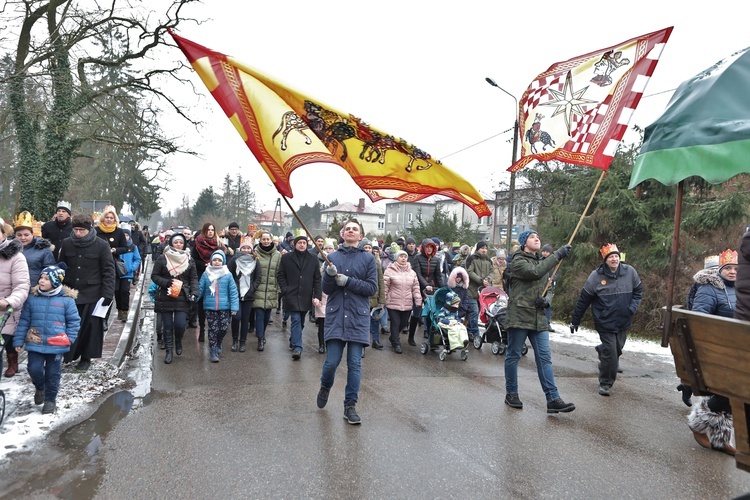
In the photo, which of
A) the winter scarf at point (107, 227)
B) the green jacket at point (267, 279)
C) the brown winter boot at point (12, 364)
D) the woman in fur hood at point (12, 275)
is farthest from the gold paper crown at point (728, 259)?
the winter scarf at point (107, 227)

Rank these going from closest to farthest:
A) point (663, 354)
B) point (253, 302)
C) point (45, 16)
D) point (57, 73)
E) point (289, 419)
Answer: point (289, 419) → point (253, 302) → point (663, 354) → point (57, 73) → point (45, 16)

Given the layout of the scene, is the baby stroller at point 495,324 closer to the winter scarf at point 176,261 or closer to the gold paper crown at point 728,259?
the gold paper crown at point 728,259

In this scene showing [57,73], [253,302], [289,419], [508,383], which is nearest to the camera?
[289,419]

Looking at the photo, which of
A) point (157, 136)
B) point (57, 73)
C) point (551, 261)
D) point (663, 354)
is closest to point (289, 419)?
point (551, 261)

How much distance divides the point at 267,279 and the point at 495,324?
3976 mm

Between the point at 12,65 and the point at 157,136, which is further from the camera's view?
the point at 157,136

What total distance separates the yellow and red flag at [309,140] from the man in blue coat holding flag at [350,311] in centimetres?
62

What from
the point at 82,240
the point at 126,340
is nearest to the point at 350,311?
the point at 82,240

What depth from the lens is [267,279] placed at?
9.74 metres

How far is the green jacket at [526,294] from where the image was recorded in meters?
6.25

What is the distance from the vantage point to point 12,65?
47.9ft

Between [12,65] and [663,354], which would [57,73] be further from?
[663,354]

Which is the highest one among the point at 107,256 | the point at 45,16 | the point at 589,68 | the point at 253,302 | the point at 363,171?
the point at 45,16

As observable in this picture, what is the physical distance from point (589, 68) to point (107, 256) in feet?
20.5
